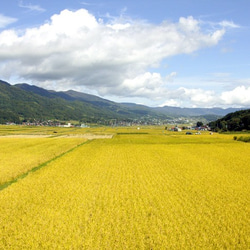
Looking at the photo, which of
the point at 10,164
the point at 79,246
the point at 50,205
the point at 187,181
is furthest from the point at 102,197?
the point at 10,164

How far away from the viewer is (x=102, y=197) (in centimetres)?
1595

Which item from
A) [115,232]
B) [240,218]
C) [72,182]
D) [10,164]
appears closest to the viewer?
[115,232]

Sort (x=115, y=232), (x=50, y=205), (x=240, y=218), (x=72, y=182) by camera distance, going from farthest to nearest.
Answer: (x=72, y=182) → (x=50, y=205) → (x=240, y=218) → (x=115, y=232)

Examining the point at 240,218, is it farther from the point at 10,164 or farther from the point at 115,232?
the point at 10,164

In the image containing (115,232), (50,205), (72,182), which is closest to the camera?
(115,232)

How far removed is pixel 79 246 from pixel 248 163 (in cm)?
2529

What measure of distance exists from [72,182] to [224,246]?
42.4 ft

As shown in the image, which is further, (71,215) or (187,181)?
(187,181)

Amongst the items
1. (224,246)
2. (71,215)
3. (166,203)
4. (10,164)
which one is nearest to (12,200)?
(71,215)

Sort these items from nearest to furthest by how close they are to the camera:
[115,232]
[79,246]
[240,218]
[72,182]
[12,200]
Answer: [79,246] < [115,232] < [240,218] < [12,200] < [72,182]

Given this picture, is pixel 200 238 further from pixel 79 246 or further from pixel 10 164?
pixel 10 164

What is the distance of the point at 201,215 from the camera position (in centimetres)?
1278

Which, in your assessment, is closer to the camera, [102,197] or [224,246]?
[224,246]

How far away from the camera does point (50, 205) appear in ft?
47.2
